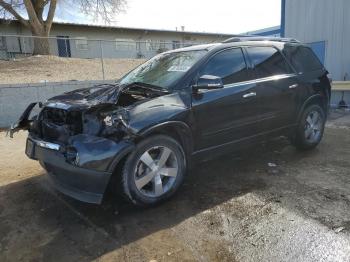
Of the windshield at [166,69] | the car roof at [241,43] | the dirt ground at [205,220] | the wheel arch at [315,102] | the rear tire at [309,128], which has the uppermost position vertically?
the car roof at [241,43]

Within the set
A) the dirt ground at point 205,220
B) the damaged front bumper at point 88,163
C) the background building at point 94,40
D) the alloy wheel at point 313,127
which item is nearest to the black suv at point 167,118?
the damaged front bumper at point 88,163

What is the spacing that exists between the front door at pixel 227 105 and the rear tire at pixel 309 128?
112cm

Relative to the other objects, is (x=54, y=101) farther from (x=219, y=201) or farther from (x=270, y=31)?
(x=270, y=31)

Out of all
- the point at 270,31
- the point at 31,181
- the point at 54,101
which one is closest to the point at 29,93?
the point at 31,181

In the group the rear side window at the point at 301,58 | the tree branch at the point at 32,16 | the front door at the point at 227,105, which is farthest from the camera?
the tree branch at the point at 32,16

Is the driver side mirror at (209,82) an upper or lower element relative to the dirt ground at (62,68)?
upper

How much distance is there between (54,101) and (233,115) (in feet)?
7.28

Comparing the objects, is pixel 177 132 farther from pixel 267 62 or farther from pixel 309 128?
pixel 309 128

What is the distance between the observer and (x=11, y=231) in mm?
3232

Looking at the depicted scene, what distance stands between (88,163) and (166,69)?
185 cm

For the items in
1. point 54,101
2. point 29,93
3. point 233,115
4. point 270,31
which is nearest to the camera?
point 54,101

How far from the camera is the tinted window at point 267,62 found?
4.58 meters

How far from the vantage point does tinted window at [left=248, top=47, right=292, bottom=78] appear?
458 centimetres

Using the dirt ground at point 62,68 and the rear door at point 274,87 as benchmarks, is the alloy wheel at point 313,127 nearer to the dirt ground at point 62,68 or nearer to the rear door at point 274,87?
the rear door at point 274,87
